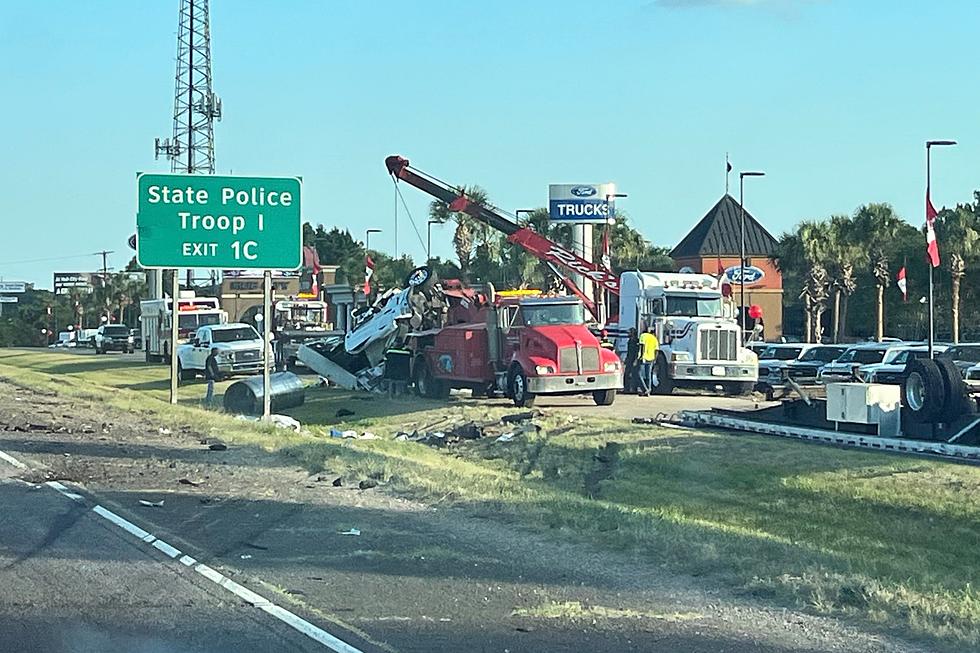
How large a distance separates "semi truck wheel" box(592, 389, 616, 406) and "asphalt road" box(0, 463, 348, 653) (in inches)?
771

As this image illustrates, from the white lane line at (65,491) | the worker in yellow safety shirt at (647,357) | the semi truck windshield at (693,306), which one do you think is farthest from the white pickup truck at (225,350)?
the white lane line at (65,491)

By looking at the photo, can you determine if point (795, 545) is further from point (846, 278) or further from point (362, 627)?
point (846, 278)

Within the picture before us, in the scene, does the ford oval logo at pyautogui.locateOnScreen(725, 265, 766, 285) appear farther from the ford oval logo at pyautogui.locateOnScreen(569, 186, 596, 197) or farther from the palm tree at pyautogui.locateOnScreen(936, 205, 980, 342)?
the palm tree at pyautogui.locateOnScreen(936, 205, 980, 342)

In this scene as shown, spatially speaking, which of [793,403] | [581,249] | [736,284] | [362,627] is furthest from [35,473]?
[736,284]

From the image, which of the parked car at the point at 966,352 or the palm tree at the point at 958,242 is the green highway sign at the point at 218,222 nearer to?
the parked car at the point at 966,352

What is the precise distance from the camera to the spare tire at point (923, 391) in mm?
20328

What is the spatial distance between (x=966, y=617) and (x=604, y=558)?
3029 millimetres

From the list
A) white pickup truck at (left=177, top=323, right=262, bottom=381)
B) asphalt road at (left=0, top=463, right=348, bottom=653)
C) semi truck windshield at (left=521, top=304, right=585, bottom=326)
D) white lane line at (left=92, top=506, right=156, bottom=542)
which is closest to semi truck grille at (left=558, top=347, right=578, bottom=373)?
semi truck windshield at (left=521, top=304, right=585, bottom=326)

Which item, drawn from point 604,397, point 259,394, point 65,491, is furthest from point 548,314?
point 65,491

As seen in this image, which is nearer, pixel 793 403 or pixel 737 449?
pixel 737 449

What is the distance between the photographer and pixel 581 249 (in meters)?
62.4

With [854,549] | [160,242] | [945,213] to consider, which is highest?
[945,213]

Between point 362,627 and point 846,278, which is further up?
point 846,278

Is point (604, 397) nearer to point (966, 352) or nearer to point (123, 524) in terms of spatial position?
point (966, 352)
